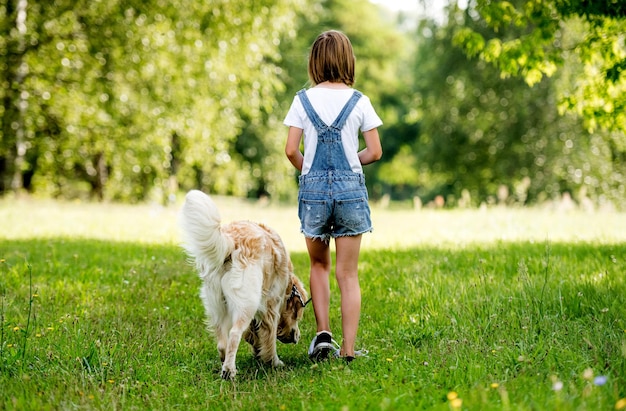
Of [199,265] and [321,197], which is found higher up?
[321,197]

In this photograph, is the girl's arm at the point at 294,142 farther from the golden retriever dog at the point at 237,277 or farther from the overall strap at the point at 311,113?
the golden retriever dog at the point at 237,277

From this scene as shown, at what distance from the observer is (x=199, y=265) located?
4145 mm

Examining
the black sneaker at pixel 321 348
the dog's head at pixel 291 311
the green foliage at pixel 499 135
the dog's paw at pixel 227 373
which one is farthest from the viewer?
the green foliage at pixel 499 135

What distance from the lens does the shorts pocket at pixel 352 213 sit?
423 centimetres

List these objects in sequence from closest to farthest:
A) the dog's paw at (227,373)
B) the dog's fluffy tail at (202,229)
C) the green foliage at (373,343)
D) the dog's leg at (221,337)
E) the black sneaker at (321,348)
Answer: the green foliage at (373,343) → the dog's fluffy tail at (202,229) → the dog's paw at (227,373) → the dog's leg at (221,337) → the black sneaker at (321,348)

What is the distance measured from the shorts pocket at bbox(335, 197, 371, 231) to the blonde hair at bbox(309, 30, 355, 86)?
83 centimetres

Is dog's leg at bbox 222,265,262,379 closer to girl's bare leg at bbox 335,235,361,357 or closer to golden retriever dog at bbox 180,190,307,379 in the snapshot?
golden retriever dog at bbox 180,190,307,379

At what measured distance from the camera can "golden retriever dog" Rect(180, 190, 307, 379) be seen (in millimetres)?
3902

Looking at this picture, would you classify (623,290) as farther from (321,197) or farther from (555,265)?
(321,197)

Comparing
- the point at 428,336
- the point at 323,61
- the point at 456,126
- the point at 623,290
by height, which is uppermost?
the point at 456,126

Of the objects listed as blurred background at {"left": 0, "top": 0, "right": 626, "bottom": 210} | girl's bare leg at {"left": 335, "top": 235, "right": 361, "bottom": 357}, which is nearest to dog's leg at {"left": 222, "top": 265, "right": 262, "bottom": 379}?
girl's bare leg at {"left": 335, "top": 235, "right": 361, "bottom": 357}

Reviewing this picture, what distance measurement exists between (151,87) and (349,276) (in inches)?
498

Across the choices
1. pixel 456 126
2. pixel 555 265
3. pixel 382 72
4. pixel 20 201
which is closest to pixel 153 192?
pixel 20 201

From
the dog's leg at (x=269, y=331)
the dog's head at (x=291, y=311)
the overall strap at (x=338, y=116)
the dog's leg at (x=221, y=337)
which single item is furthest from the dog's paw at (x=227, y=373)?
the overall strap at (x=338, y=116)
